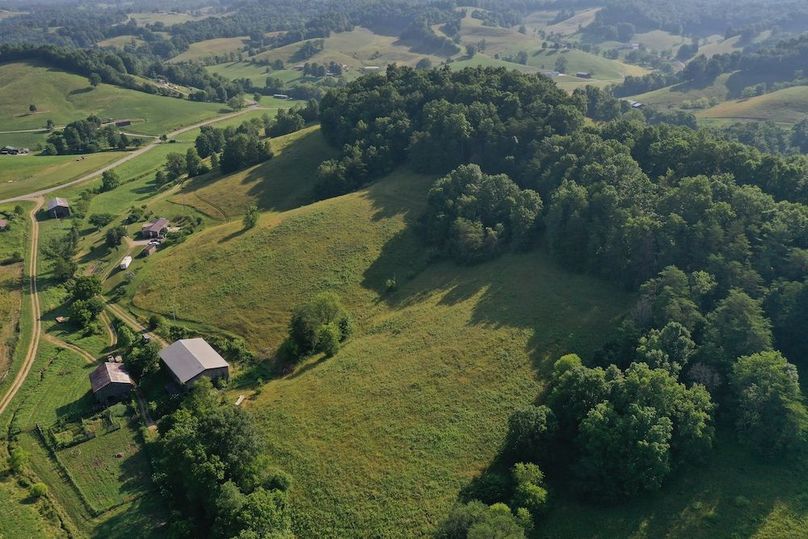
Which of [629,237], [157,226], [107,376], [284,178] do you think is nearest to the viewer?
[107,376]

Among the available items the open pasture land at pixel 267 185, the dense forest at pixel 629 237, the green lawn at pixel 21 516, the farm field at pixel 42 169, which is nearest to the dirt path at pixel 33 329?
the green lawn at pixel 21 516

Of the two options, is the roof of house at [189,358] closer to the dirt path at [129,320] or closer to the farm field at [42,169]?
the dirt path at [129,320]

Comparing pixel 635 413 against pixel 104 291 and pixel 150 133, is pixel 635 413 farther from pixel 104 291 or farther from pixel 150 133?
pixel 150 133

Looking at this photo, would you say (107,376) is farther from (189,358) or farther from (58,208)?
(58,208)

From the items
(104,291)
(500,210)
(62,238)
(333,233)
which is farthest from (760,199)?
(62,238)

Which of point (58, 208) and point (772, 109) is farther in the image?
point (772, 109)

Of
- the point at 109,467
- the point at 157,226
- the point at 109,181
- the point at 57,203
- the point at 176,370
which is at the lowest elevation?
the point at 109,467

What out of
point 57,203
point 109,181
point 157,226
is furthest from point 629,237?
point 109,181

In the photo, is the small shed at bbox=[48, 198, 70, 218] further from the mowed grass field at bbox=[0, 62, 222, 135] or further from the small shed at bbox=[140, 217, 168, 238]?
the mowed grass field at bbox=[0, 62, 222, 135]
